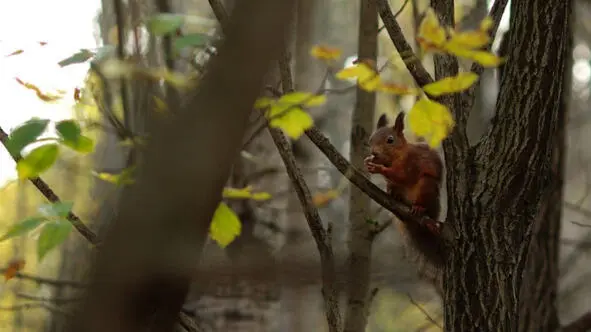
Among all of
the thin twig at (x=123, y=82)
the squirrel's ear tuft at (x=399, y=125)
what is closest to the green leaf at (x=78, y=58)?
the thin twig at (x=123, y=82)

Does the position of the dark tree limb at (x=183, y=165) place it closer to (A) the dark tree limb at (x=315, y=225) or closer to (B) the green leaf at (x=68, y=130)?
(B) the green leaf at (x=68, y=130)

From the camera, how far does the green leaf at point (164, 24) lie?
1449 millimetres

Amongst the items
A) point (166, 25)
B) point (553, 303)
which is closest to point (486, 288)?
point (166, 25)

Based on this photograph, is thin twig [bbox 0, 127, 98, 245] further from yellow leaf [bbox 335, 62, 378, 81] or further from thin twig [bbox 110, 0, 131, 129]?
yellow leaf [bbox 335, 62, 378, 81]

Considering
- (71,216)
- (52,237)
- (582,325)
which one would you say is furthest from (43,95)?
(582,325)

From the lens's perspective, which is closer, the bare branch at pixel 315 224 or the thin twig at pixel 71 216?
the thin twig at pixel 71 216

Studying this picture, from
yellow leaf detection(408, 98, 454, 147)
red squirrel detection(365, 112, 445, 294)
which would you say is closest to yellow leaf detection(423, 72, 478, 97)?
yellow leaf detection(408, 98, 454, 147)

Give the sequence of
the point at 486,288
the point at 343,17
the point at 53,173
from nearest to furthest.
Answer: the point at 486,288 < the point at 53,173 < the point at 343,17

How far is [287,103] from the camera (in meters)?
1.43

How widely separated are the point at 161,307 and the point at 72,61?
985 millimetres

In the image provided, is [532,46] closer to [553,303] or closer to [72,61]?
[72,61]

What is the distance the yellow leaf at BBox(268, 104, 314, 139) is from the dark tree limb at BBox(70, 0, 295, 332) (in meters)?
0.82

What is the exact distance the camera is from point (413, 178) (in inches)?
114

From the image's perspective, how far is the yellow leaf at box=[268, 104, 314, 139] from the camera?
1425 mm
